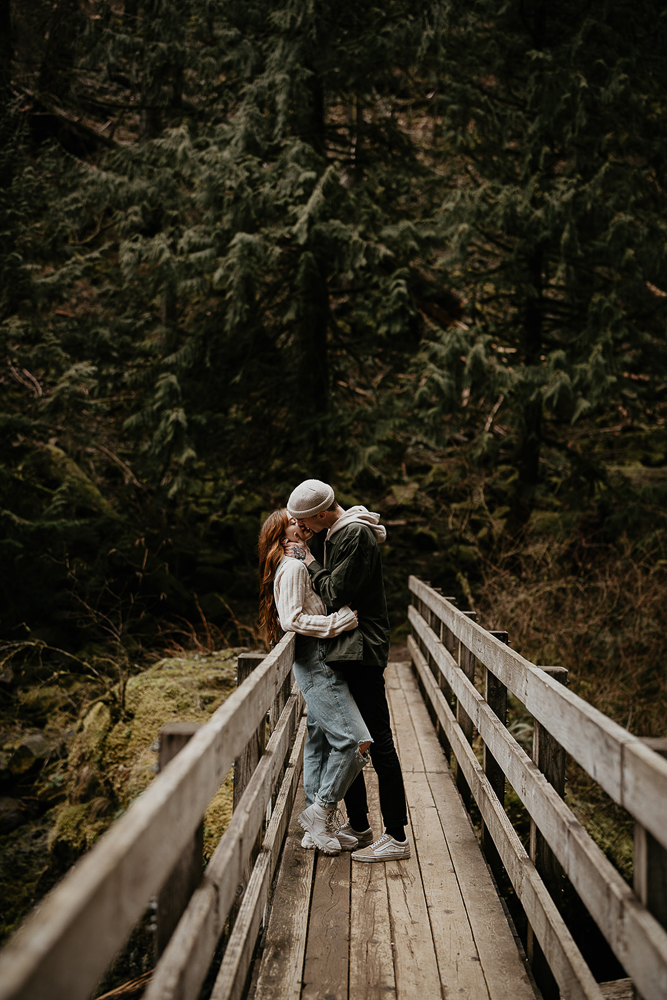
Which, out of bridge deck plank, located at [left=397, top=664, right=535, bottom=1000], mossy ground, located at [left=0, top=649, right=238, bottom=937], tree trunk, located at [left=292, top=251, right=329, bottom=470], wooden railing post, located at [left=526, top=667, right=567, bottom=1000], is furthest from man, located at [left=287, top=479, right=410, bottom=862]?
tree trunk, located at [left=292, top=251, right=329, bottom=470]

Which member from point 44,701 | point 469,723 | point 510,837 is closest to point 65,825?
point 44,701

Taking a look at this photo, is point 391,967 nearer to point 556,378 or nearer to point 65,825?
point 65,825

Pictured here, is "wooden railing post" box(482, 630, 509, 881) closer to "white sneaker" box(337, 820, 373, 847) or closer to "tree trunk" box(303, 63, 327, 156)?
"white sneaker" box(337, 820, 373, 847)

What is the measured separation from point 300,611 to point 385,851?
1.38m

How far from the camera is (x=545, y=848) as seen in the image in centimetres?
283

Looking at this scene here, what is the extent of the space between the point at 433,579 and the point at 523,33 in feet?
30.3

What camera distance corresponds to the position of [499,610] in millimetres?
9219

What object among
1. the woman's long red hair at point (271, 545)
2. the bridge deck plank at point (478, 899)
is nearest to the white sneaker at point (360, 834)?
the bridge deck plank at point (478, 899)

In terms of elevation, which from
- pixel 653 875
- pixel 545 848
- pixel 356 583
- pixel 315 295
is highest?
pixel 315 295

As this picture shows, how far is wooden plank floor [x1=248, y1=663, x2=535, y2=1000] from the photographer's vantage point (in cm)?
271

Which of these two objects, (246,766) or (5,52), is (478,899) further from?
(5,52)

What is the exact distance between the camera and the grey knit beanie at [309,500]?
11.9 feet

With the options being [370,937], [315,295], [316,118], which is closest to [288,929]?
[370,937]

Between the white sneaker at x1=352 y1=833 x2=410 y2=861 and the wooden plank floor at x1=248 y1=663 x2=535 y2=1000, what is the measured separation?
1.5 inches
